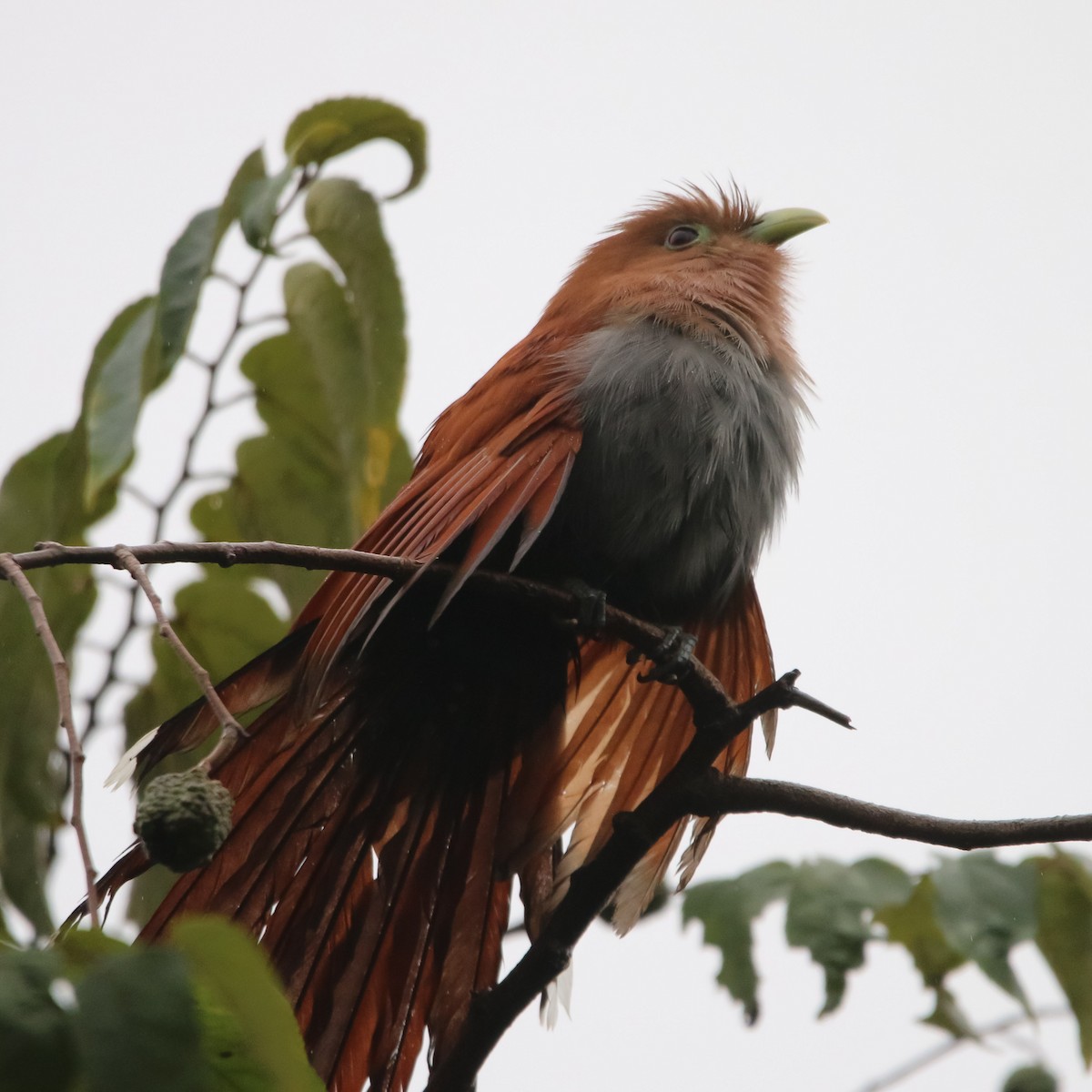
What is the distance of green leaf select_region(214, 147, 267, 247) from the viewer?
261cm

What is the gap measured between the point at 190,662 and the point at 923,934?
1.66m

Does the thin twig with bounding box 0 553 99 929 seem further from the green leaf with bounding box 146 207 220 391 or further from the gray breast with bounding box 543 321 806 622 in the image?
the gray breast with bounding box 543 321 806 622

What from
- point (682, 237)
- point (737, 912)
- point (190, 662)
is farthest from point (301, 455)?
point (682, 237)

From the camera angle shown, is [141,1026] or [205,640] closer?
[141,1026]

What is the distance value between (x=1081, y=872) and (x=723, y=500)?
1.02 metres

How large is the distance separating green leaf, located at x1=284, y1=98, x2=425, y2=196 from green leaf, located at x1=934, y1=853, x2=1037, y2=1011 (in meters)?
1.66

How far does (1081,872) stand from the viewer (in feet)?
8.00

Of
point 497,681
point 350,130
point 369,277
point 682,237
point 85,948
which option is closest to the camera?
point 85,948

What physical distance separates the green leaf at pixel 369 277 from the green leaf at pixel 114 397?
0.37 meters

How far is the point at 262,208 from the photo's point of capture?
8.41 ft

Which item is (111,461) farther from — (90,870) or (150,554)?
(90,870)

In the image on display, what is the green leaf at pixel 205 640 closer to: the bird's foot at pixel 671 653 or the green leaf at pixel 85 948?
the bird's foot at pixel 671 653

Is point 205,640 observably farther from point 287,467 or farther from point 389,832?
point 389,832

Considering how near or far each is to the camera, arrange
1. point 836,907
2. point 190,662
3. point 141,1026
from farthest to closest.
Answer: point 836,907 → point 190,662 → point 141,1026
